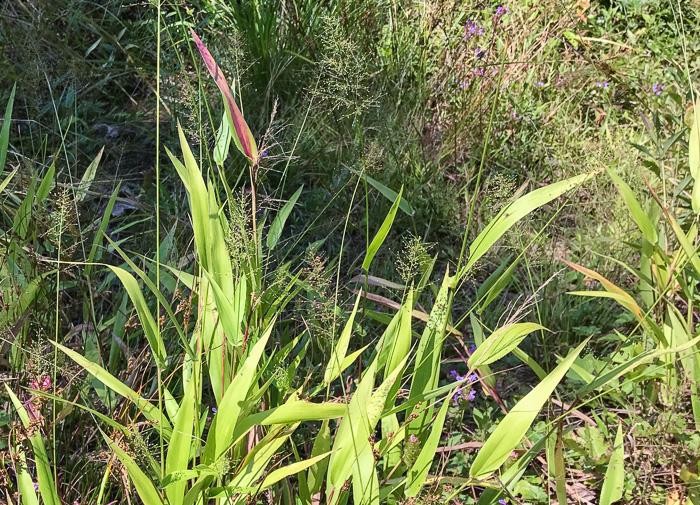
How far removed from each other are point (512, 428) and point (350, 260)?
1174mm

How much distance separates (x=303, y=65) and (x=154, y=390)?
1.54 m

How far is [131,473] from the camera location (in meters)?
0.82

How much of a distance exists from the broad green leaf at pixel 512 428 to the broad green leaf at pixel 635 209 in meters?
0.49

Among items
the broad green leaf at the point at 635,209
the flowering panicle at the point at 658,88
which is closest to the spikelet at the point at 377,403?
the broad green leaf at the point at 635,209

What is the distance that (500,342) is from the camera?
1027 millimetres

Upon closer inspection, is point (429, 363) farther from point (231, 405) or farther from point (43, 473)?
point (43, 473)

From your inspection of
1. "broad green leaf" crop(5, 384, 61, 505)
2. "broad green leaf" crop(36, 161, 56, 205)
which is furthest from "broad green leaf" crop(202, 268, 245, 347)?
"broad green leaf" crop(36, 161, 56, 205)

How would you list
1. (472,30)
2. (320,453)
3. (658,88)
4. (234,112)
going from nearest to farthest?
(234,112) → (320,453) → (658,88) → (472,30)

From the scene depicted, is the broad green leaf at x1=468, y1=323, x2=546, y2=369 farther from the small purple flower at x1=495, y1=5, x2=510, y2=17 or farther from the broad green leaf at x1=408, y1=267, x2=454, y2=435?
the small purple flower at x1=495, y1=5, x2=510, y2=17

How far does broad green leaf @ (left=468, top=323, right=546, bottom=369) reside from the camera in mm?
1002

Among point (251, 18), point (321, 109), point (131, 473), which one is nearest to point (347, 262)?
point (321, 109)

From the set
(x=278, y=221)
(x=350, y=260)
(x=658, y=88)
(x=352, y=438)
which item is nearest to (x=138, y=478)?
(x=352, y=438)

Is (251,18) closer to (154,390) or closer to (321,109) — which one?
(321,109)

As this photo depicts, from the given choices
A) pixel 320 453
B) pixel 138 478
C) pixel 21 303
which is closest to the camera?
pixel 138 478
